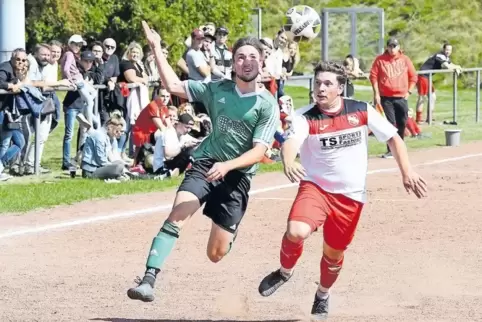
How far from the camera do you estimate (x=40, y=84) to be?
16.4 metres

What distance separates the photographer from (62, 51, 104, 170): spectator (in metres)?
17.2

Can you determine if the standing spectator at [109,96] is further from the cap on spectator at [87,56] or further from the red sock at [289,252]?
the red sock at [289,252]

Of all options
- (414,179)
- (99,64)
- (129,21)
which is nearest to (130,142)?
(99,64)

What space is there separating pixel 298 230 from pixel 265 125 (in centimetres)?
85

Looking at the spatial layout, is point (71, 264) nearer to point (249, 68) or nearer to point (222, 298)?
point (222, 298)

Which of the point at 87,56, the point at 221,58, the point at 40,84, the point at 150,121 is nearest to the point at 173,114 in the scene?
the point at 150,121

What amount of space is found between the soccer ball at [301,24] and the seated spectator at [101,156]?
550 centimetres

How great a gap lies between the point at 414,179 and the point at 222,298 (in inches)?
71.7

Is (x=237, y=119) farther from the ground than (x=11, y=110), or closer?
farther from the ground

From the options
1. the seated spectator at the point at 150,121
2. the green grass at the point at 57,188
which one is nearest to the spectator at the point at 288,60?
the green grass at the point at 57,188

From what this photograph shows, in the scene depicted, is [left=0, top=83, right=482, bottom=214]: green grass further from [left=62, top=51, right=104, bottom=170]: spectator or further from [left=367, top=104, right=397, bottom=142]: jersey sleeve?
[left=367, top=104, right=397, bottom=142]: jersey sleeve

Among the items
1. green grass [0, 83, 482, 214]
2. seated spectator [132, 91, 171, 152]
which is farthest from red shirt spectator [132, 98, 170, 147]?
green grass [0, 83, 482, 214]

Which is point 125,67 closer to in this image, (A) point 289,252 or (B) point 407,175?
(A) point 289,252

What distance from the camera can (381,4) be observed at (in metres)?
38.8
